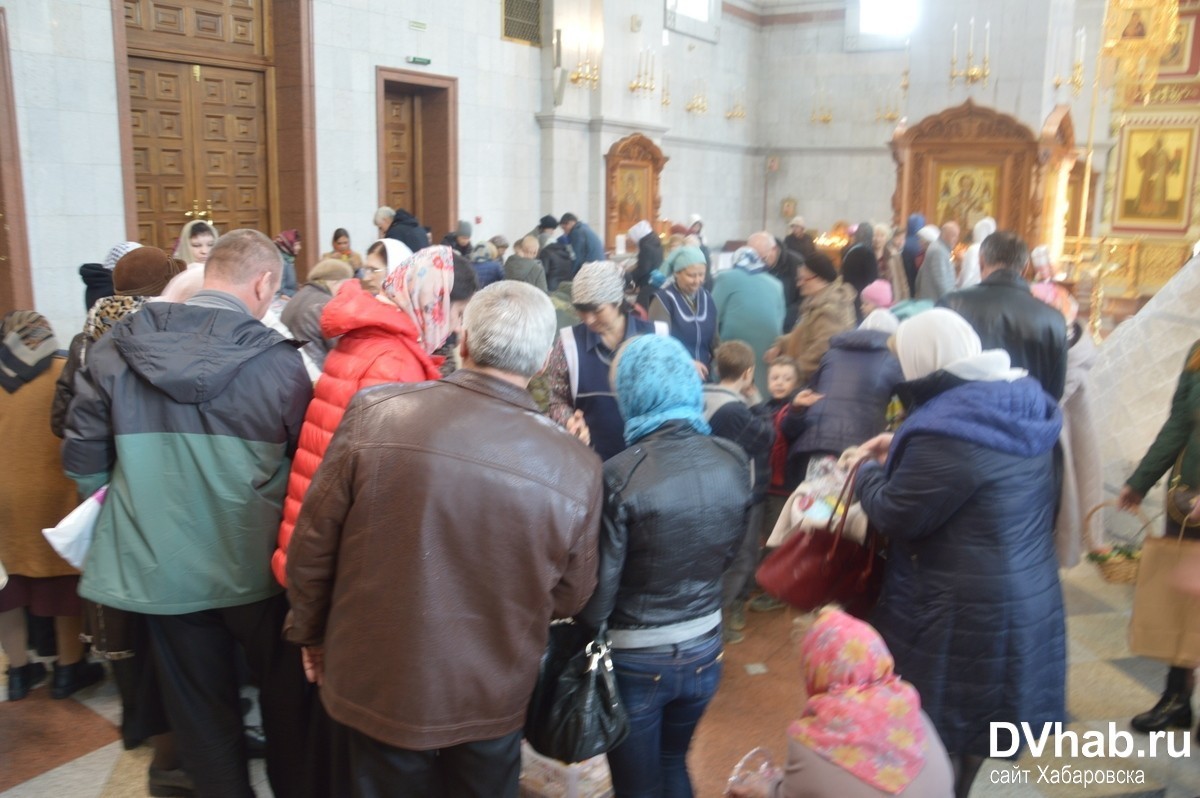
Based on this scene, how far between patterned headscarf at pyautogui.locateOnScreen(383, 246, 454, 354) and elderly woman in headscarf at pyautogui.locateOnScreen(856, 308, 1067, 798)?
4.63 ft

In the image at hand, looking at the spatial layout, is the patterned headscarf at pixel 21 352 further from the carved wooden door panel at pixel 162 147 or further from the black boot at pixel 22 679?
the carved wooden door panel at pixel 162 147

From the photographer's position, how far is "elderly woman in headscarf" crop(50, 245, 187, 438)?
336 centimetres

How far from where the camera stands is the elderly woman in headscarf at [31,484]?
361cm

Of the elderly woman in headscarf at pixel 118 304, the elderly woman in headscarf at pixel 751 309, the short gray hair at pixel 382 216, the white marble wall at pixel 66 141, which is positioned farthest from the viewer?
the short gray hair at pixel 382 216

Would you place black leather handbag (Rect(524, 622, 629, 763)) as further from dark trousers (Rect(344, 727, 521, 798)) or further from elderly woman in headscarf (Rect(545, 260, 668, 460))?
elderly woman in headscarf (Rect(545, 260, 668, 460))

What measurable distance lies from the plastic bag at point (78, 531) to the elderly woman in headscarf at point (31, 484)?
3.06 feet

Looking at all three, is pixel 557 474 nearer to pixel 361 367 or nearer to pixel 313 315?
pixel 361 367

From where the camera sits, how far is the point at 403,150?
12.5m

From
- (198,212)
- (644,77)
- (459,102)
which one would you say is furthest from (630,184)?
(198,212)

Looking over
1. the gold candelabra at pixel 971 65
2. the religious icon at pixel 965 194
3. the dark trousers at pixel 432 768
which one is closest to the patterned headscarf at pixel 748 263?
the dark trousers at pixel 432 768

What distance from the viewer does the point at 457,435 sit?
208 cm

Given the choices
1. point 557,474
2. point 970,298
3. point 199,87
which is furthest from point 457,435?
point 199,87

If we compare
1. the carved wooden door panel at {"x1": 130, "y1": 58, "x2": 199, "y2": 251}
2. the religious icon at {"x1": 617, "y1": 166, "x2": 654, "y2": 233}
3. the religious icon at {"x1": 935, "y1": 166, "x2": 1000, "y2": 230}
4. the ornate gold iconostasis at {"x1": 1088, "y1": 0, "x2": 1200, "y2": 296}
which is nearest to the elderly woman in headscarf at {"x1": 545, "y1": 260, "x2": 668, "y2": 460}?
the carved wooden door panel at {"x1": 130, "y1": 58, "x2": 199, "y2": 251}

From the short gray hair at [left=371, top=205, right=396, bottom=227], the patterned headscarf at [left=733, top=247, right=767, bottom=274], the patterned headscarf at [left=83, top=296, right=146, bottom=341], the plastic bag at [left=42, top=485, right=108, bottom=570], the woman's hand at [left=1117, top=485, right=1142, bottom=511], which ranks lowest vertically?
the woman's hand at [left=1117, top=485, right=1142, bottom=511]
